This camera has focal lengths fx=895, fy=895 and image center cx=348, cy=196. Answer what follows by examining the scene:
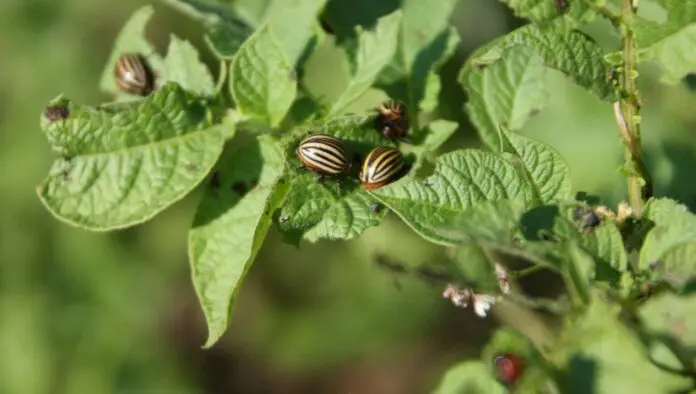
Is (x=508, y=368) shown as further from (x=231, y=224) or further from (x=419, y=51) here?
(x=419, y=51)

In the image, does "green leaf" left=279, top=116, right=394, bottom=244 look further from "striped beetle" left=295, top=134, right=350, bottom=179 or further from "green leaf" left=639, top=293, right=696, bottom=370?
"green leaf" left=639, top=293, right=696, bottom=370

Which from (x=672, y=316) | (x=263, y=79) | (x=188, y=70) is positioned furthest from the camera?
(x=188, y=70)

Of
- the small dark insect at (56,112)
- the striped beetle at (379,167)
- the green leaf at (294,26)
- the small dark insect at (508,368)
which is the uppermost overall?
the green leaf at (294,26)

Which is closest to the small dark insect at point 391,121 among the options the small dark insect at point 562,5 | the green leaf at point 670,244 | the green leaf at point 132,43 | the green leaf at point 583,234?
the small dark insect at point 562,5

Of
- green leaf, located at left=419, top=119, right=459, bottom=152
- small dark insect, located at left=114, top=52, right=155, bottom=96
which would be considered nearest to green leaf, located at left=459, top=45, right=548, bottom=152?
green leaf, located at left=419, top=119, right=459, bottom=152

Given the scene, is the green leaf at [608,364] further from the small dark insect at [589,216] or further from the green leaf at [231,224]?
the green leaf at [231,224]

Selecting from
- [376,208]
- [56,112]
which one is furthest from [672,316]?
[56,112]

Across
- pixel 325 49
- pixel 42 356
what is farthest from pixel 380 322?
pixel 42 356
